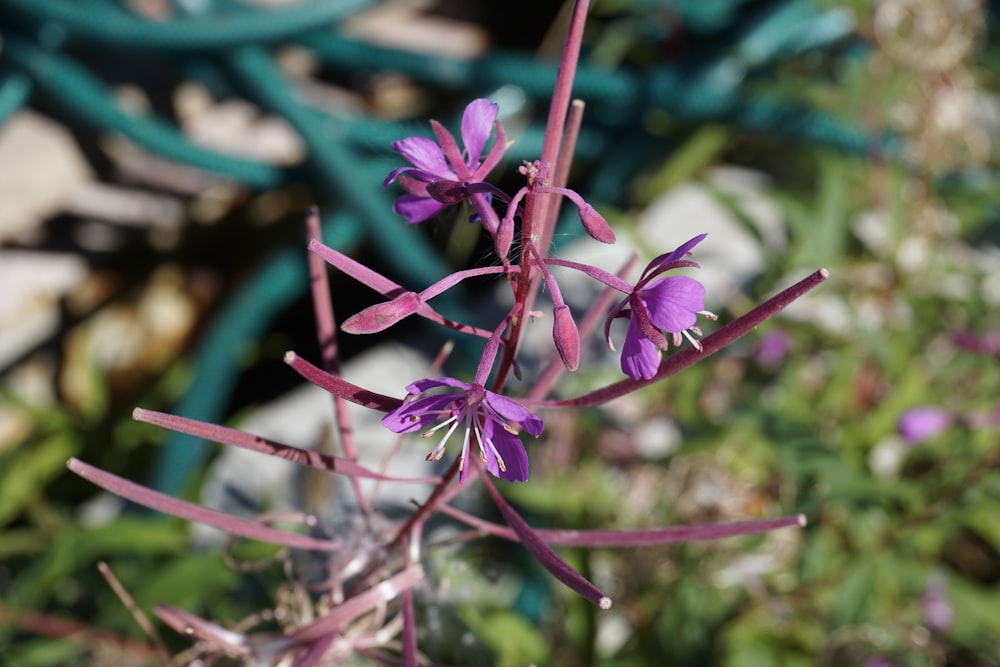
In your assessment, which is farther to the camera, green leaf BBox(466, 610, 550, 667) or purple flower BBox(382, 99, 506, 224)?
green leaf BBox(466, 610, 550, 667)

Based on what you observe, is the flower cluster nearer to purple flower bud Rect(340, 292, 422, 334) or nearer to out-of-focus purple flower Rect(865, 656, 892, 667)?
purple flower bud Rect(340, 292, 422, 334)

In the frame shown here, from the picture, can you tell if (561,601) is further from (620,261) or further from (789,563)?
Result: (620,261)

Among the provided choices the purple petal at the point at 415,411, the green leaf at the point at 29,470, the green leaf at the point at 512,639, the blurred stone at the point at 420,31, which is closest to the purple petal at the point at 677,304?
the purple petal at the point at 415,411

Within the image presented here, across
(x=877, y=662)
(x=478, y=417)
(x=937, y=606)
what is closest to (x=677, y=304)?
(x=478, y=417)

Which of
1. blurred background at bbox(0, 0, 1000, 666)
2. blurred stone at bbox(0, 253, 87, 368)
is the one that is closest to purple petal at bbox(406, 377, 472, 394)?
blurred background at bbox(0, 0, 1000, 666)

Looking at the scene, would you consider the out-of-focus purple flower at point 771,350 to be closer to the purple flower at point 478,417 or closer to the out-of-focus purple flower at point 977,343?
the out-of-focus purple flower at point 977,343

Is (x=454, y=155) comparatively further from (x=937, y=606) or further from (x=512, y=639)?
(x=937, y=606)

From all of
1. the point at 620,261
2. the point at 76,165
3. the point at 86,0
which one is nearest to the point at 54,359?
the point at 76,165
